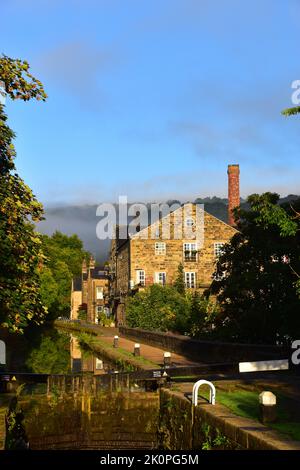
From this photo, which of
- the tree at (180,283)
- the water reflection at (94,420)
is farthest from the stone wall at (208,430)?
the tree at (180,283)

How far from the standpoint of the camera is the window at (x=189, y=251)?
52.8m

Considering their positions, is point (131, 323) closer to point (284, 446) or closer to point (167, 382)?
point (167, 382)

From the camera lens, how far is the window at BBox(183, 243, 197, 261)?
52.8 m

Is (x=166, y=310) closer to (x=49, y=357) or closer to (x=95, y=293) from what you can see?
(x=49, y=357)

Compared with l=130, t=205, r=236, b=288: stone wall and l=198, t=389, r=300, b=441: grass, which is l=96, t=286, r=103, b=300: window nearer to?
l=130, t=205, r=236, b=288: stone wall

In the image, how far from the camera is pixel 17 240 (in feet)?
39.2

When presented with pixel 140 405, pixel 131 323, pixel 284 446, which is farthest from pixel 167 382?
pixel 131 323

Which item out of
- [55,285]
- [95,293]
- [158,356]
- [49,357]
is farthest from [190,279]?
[95,293]

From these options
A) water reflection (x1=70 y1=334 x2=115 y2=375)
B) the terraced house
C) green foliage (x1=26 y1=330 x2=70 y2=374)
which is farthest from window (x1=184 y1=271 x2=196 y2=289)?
water reflection (x1=70 y1=334 x2=115 y2=375)

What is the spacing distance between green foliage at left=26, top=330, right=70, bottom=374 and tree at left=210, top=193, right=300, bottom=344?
9.07 m

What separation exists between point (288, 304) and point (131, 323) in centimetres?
2476
